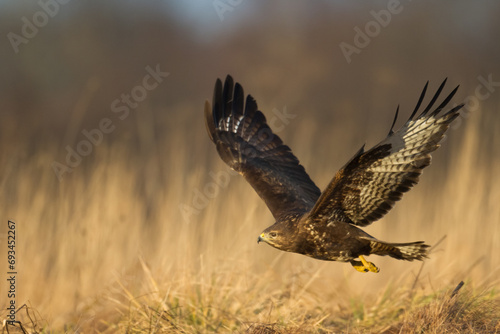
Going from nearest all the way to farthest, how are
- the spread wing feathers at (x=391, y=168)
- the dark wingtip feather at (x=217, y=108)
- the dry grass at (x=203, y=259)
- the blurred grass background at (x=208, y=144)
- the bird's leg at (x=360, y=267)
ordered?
1. the spread wing feathers at (x=391, y=168)
2. the bird's leg at (x=360, y=267)
3. the dry grass at (x=203, y=259)
4. the dark wingtip feather at (x=217, y=108)
5. the blurred grass background at (x=208, y=144)

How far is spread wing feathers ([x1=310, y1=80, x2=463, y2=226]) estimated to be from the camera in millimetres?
4402

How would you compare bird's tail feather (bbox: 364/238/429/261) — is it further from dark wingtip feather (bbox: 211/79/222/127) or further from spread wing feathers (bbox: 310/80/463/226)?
dark wingtip feather (bbox: 211/79/222/127)

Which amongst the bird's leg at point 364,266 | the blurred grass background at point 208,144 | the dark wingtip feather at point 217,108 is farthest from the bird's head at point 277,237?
the dark wingtip feather at point 217,108

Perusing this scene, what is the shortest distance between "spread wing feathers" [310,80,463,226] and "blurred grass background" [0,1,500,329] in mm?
1058

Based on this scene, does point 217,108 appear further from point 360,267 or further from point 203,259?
point 360,267

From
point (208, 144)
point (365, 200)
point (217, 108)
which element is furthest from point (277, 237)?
point (208, 144)

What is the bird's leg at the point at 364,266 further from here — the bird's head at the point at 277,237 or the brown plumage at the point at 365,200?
the bird's head at the point at 277,237

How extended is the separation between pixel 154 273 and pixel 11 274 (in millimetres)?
1369

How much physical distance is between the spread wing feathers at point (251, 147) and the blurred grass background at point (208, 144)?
29.0 inches

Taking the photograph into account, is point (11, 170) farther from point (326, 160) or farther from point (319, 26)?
point (319, 26)

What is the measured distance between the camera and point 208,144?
38.1ft

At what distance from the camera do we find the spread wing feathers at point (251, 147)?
5696 millimetres

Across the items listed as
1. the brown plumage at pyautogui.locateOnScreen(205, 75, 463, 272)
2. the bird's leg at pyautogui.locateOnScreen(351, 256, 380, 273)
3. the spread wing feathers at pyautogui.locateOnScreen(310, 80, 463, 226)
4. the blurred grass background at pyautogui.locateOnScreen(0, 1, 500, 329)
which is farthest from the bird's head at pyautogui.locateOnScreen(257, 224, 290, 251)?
the blurred grass background at pyautogui.locateOnScreen(0, 1, 500, 329)

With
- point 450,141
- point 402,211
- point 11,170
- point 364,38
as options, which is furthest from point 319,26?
point 11,170
